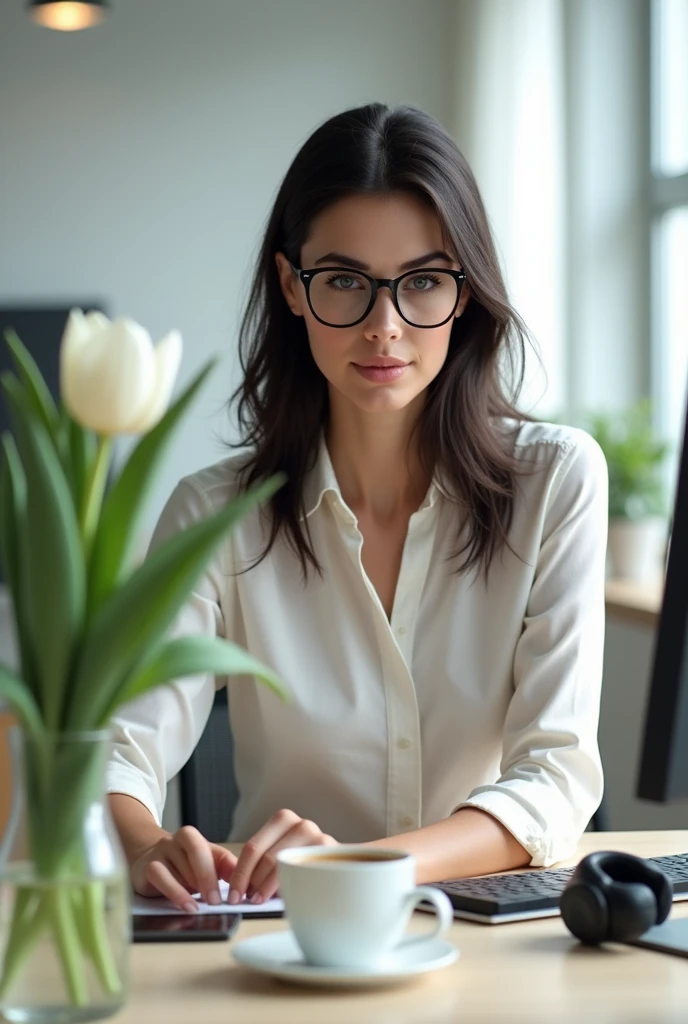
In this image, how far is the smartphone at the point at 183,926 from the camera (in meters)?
1.08

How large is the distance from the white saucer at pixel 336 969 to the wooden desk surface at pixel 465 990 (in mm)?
14

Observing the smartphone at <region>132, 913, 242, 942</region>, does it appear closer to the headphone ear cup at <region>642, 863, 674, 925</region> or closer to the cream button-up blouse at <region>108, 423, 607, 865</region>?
the headphone ear cup at <region>642, 863, 674, 925</region>

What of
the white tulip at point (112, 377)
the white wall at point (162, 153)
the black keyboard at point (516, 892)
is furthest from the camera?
the white wall at point (162, 153)

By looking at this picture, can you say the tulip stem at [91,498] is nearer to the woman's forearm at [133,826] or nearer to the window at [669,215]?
the woman's forearm at [133,826]

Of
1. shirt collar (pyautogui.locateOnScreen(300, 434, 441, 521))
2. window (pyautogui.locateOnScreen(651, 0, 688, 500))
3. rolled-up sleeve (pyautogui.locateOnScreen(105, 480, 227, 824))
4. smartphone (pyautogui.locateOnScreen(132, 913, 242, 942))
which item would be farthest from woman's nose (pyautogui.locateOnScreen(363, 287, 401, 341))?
window (pyautogui.locateOnScreen(651, 0, 688, 500))

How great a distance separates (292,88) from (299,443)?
3.07 metres

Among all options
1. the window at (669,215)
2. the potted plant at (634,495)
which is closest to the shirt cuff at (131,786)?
the potted plant at (634,495)

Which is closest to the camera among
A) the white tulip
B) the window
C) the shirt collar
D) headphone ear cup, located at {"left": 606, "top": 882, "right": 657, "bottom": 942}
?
the white tulip

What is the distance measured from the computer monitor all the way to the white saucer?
0.63 feet

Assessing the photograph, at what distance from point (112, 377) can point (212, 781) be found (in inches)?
49.6

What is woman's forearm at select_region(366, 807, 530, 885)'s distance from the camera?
52.1 inches

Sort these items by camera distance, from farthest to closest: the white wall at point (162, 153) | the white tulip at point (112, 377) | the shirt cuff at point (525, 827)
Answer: the white wall at point (162, 153)
the shirt cuff at point (525, 827)
the white tulip at point (112, 377)

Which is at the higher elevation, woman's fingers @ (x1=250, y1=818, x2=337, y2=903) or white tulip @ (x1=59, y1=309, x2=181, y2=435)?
white tulip @ (x1=59, y1=309, x2=181, y2=435)

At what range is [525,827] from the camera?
55.4 inches
